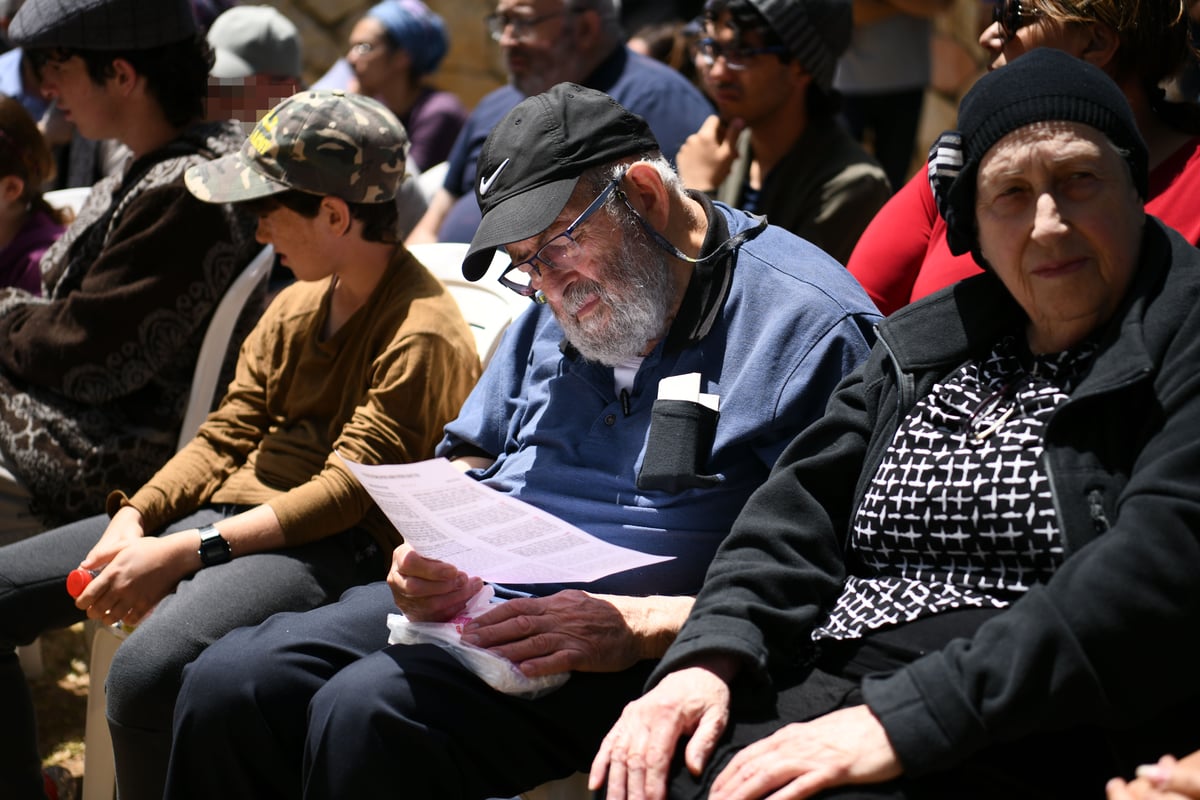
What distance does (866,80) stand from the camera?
18.0 feet

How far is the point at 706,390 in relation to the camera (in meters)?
2.35

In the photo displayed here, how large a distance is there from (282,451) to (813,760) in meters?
1.78

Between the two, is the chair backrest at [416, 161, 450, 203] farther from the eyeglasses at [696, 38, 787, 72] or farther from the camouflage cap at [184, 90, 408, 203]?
the camouflage cap at [184, 90, 408, 203]

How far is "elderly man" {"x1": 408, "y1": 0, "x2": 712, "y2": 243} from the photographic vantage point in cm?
470

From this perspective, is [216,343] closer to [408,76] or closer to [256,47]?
[256,47]

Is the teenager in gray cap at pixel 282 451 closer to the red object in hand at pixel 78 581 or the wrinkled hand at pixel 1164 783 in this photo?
the red object in hand at pixel 78 581

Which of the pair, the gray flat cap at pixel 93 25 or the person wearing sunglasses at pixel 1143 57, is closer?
the person wearing sunglasses at pixel 1143 57

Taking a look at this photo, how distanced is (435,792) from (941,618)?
912 mm

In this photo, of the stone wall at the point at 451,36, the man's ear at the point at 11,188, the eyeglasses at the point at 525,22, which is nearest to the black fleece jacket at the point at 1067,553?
the man's ear at the point at 11,188

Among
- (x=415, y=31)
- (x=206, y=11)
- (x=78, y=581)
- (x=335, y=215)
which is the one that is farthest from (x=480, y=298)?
(x=415, y=31)

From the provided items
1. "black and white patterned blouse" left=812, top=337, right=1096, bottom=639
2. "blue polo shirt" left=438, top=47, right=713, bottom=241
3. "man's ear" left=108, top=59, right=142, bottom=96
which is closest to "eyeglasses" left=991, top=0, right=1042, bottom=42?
"black and white patterned blouse" left=812, top=337, right=1096, bottom=639

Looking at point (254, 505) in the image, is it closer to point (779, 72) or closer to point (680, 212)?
point (680, 212)

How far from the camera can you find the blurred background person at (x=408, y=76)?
6.21 m

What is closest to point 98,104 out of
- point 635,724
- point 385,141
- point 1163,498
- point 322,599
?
point 385,141
